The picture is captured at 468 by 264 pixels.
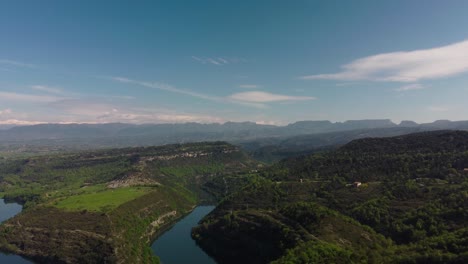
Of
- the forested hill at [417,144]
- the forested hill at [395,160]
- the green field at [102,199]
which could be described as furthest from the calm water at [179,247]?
the forested hill at [417,144]

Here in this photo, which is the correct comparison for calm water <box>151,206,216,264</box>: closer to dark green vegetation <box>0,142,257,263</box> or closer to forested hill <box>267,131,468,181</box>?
dark green vegetation <box>0,142,257,263</box>

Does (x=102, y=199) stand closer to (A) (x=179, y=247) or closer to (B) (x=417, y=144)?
(A) (x=179, y=247)

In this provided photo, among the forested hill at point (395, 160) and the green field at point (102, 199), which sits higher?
the forested hill at point (395, 160)

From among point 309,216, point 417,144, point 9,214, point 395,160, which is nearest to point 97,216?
point 9,214

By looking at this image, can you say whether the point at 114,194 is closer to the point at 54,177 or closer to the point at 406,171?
the point at 54,177

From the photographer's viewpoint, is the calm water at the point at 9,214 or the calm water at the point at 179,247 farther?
the calm water at the point at 179,247

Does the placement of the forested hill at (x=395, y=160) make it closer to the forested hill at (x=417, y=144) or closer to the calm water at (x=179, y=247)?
the forested hill at (x=417, y=144)

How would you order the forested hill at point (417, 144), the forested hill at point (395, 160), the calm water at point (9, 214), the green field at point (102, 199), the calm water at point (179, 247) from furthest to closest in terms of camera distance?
the forested hill at point (417, 144) → the green field at point (102, 199) → the forested hill at point (395, 160) → the calm water at point (179, 247) → the calm water at point (9, 214)

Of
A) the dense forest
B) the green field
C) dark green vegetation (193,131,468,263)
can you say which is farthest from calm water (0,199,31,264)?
dark green vegetation (193,131,468,263)

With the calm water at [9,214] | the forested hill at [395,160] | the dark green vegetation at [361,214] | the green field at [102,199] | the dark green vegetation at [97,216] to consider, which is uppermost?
the forested hill at [395,160]
